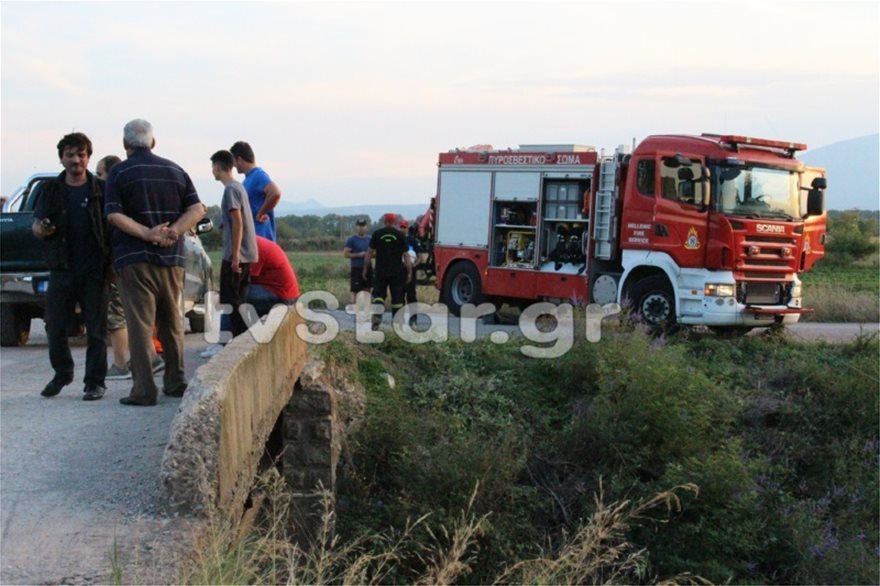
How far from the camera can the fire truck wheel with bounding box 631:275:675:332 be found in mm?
15867

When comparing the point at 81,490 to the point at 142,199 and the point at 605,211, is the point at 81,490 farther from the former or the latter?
the point at 605,211

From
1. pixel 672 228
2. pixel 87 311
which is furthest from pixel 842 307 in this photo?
pixel 87 311

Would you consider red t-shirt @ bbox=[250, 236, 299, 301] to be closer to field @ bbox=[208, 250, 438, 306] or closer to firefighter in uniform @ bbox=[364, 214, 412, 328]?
firefighter in uniform @ bbox=[364, 214, 412, 328]

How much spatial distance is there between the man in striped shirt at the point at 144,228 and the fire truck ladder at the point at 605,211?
9.56 metres

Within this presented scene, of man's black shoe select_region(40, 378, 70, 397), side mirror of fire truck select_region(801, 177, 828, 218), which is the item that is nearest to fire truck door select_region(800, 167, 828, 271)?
side mirror of fire truck select_region(801, 177, 828, 218)

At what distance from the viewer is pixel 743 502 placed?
34.8 ft

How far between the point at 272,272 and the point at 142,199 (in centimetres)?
187

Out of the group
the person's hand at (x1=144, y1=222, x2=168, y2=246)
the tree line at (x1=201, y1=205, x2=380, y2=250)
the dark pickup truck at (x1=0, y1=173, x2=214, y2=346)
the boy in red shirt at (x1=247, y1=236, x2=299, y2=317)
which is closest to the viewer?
the person's hand at (x1=144, y1=222, x2=168, y2=246)

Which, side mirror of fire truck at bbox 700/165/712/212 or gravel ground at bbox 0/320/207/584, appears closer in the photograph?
gravel ground at bbox 0/320/207/584

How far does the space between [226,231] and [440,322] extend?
858cm

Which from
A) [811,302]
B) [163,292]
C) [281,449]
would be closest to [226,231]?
[163,292]

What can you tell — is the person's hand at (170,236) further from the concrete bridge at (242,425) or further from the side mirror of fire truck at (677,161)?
the side mirror of fire truck at (677,161)

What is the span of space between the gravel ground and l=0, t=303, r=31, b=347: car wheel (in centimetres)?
443

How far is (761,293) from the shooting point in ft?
52.0
